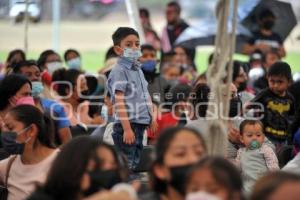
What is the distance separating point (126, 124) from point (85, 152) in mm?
2774

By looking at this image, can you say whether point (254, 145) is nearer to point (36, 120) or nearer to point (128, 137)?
point (128, 137)

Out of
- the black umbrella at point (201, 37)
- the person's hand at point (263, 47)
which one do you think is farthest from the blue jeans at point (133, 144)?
the black umbrella at point (201, 37)

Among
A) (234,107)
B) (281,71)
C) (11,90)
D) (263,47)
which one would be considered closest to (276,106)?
(281,71)

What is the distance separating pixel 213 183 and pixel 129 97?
3.42m

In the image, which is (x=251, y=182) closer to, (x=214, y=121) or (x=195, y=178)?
(x=214, y=121)

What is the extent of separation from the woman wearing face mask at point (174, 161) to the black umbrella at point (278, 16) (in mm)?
9179

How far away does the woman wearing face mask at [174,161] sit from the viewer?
5.10 m

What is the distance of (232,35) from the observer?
614 centimetres

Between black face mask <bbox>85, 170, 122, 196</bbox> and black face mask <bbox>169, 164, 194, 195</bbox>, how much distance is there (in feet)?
0.93

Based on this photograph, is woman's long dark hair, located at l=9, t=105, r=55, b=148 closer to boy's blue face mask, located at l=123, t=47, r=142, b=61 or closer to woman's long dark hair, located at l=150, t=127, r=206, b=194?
woman's long dark hair, located at l=150, t=127, r=206, b=194

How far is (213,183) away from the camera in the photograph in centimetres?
465

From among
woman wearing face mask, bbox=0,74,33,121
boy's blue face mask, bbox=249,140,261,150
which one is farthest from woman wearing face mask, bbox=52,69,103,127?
boy's blue face mask, bbox=249,140,261,150

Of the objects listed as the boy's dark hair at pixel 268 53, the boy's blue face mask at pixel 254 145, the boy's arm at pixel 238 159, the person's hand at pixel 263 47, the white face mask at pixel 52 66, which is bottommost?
the boy's arm at pixel 238 159

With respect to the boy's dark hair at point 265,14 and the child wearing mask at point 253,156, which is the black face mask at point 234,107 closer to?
the child wearing mask at point 253,156
